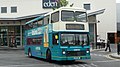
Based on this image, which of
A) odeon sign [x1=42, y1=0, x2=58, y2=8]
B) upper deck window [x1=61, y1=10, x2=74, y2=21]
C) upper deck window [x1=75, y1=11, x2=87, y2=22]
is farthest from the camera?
odeon sign [x1=42, y1=0, x2=58, y2=8]

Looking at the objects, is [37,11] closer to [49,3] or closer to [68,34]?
[49,3]

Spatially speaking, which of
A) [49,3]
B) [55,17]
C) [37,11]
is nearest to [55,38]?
[55,17]

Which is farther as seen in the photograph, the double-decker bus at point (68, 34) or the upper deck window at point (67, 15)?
the upper deck window at point (67, 15)

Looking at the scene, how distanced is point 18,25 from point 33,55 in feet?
104

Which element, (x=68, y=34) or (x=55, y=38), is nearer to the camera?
(x=68, y=34)

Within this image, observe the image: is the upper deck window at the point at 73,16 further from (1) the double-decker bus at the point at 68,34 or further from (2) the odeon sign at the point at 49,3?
(2) the odeon sign at the point at 49,3

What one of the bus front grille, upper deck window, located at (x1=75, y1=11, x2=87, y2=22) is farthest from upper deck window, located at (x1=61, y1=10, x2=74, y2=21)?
the bus front grille

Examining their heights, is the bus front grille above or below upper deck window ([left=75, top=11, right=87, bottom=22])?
below

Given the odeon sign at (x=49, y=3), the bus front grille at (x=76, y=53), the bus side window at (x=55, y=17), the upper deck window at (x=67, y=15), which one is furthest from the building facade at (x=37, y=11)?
the bus front grille at (x=76, y=53)

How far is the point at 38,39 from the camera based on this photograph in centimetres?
2744

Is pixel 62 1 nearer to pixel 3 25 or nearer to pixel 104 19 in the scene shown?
pixel 3 25

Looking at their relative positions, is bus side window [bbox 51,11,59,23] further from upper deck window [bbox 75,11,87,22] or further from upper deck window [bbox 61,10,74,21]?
upper deck window [bbox 75,11,87,22]

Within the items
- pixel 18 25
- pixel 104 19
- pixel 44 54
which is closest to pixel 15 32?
pixel 18 25

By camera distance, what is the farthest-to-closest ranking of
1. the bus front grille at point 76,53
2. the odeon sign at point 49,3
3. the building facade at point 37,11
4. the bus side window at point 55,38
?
1. the odeon sign at point 49,3
2. the building facade at point 37,11
3. the bus side window at point 55,38
4. the bus front grille at point 76,53
